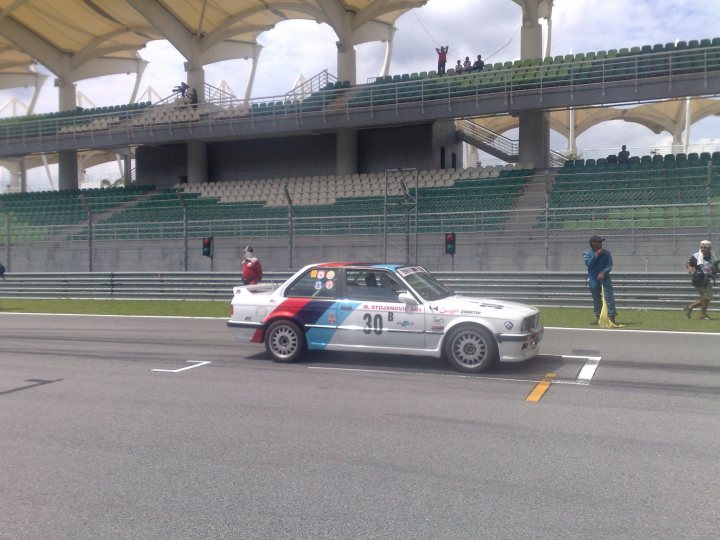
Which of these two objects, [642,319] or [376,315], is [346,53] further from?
[376,315]

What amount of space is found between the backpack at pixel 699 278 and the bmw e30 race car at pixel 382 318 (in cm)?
611

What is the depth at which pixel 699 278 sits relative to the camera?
1338 centimetres

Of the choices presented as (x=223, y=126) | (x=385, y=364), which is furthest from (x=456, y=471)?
(x=223, y=126)

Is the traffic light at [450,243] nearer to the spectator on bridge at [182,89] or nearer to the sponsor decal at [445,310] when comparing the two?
the sponsor decal at [445,310]

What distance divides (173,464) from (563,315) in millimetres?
11650

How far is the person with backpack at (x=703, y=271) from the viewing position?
13.4m

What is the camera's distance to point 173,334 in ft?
42.5

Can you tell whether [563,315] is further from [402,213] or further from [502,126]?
[502,126]

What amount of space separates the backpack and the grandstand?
276 cm

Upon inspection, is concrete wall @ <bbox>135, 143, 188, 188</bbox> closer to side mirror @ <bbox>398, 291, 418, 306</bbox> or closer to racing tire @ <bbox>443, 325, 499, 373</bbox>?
side mirror @ <bbox>398, 291, 418, 306</bbox>

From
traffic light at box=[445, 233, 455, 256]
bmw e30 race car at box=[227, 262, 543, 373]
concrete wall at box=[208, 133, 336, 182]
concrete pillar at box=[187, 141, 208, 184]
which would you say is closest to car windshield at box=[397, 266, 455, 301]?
bmw e30 race car at box=[227, 262, 543, 373]

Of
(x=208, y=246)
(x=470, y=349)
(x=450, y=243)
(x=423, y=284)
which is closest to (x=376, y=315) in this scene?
(x=423, y=284)

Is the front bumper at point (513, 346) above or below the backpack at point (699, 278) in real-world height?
below

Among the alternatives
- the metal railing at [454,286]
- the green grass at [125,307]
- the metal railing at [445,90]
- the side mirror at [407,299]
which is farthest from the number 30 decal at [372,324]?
the metal railing at [445,90]
